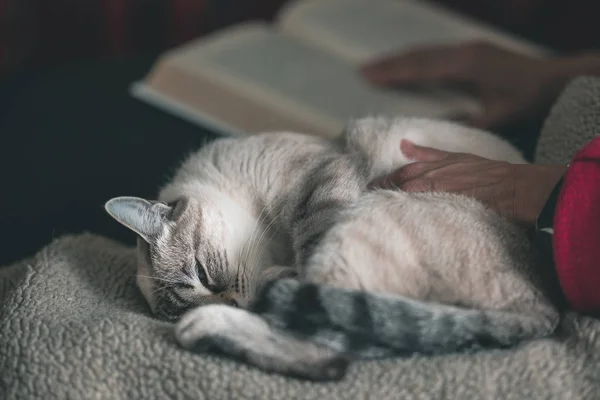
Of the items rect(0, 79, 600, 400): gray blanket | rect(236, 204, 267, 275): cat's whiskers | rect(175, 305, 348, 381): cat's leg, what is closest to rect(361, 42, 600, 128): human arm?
rect(236, 204, 267, 275): cat's whiskers

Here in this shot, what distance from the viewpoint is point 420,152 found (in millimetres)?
1462

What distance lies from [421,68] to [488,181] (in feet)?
3.82

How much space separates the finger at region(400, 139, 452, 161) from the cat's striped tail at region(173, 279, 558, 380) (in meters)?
0.47

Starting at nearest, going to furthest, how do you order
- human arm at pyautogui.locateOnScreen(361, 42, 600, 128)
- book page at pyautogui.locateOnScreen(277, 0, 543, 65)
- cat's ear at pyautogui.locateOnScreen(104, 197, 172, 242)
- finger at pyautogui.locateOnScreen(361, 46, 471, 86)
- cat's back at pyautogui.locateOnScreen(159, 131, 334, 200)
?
1. cat's ear at pyautogui.locateOnScreen(104, 197, 172, 242)
2. cat's back at pyautogui.locateOnScreen(159, 131, 334, 200)
3. human arm at pyautogui.locateOnScreen(361, 42, 600, 128)
4. finger at pyautogui.locateOnScreen(361, 46, 471, 86)
5. book page at pyautogui.locateOnScreen(277, 0, 543, 65)

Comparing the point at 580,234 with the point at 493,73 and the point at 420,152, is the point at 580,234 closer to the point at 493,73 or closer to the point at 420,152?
the point at 420,152

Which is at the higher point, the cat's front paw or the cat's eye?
the cat's front paw

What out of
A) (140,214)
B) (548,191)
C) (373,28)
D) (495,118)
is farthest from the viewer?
(373,28)

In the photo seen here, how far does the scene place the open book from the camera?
2.20 meters

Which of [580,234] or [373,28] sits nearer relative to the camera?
[580,234]

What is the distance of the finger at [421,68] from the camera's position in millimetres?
2336

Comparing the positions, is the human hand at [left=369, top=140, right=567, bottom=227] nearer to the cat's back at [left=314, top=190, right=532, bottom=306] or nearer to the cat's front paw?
the cat's back at [left=314, top=190, right=532, bottom=306]

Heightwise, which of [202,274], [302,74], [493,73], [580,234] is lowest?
[202,274]

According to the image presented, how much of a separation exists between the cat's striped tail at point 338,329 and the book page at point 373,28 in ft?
5.79

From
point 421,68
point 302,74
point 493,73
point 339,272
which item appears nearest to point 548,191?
point 339,272
